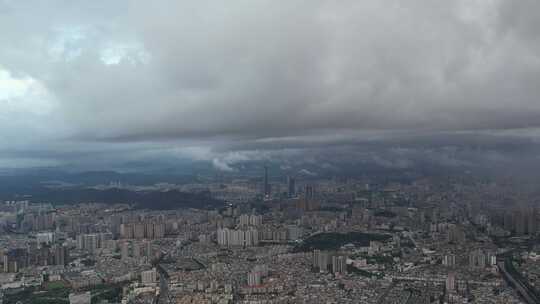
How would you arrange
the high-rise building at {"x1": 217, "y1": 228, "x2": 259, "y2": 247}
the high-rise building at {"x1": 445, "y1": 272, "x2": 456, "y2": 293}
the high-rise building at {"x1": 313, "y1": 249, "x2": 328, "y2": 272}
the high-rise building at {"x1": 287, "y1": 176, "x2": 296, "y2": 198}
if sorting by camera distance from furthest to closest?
the high-rise building at {"x1": 287, "y1": 176, "x2": 296, "y2": 198}, the high-rise building at {"x1": 217, "y1": 228, "x2": 259, "y2": 247}, the high-rise building at {"x1": 313, "y1": 249, "x2": 328, "y2": 272}, the high-rise building at {"x1": 445, "y1": 272, "x2": 456, "y2": 293}

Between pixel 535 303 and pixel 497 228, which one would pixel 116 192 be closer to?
pixel 497 228

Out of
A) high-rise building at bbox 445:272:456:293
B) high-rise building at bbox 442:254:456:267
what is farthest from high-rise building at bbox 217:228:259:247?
high-rise building at bbox 445:272:456:293

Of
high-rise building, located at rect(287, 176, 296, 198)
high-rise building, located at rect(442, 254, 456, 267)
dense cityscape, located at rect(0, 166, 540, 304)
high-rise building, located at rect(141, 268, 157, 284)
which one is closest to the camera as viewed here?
dense cityscape, located at rect(0, 166, 540, 304)

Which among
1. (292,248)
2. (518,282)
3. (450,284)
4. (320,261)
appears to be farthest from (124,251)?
(518,282)

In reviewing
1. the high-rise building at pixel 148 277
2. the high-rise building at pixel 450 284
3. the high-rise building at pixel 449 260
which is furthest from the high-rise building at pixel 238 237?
the high-rise building at pixel 450 284

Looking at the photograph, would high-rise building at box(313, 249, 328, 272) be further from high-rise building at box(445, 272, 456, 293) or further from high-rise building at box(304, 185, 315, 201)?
high-rise building at box(304, 185, 315, 201)

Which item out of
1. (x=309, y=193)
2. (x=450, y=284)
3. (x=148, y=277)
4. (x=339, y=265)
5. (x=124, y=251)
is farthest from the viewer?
(x=309, y=193)

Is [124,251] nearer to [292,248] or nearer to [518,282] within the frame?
[292,248]

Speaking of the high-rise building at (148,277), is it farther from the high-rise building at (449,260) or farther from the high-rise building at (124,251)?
the high-rise building at (449,260)

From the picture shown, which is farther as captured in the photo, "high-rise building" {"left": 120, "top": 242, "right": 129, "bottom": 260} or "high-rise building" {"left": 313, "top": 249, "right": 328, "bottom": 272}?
"high-rise building" {"left": 120, "top": 242, "right": 129, "bottom": 260}

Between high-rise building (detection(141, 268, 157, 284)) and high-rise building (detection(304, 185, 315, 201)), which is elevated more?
high-rise building (detection(304, 185, 315, 201))
